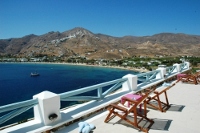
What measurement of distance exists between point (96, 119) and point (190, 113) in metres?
2.67

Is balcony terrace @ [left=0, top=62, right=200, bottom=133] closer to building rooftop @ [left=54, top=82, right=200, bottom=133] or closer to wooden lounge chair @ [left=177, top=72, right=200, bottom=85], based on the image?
building rooftop @ [left=54, top=82, right=200, bottom=133]

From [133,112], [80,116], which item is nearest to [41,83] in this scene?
[80,116]

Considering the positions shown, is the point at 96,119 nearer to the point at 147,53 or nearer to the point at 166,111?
the point at 166,111

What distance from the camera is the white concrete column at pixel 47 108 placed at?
413cm

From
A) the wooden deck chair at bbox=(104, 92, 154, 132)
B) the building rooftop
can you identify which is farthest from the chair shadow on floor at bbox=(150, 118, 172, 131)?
the wooden deck chair at bbox=(104, 92, 154, 132)

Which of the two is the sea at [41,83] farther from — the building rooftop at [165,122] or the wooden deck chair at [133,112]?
the wooden deck chair at [133,112]

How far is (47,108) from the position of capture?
165 inches

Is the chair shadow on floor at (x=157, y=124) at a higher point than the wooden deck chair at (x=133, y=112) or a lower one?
lower

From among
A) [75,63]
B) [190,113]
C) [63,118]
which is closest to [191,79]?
[190,113]

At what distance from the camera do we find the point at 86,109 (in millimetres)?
5289

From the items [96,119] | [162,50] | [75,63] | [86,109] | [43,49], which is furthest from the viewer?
[43,49]

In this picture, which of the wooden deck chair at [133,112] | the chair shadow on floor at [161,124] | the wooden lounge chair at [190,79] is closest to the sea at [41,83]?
the wooden lounge chair at [190,79]

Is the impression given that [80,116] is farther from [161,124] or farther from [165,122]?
[165,122]

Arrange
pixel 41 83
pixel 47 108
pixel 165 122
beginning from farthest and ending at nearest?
pixel 41 83 < pixel 165 122 < pixel 47 108
